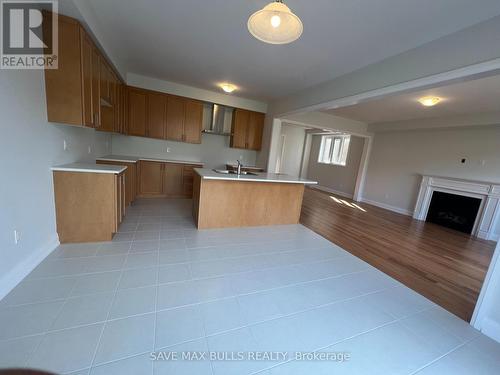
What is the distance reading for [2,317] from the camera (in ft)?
4.55

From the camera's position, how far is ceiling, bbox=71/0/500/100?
1897 mm

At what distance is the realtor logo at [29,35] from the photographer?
1.62m

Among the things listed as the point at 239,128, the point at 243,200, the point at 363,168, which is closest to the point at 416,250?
the point at 243,200

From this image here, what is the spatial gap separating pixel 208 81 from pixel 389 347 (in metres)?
4.84

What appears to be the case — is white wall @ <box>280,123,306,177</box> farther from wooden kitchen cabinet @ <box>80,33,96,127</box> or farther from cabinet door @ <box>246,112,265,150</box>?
wooden kitchen cabinet @ <box>80,33,96,127</box>

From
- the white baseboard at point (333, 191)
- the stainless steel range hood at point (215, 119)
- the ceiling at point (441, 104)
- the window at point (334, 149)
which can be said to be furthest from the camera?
the window at point (334, 149)

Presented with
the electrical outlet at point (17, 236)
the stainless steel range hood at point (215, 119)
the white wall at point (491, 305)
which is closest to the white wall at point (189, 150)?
the stainless steel range hood at point (215, 119)

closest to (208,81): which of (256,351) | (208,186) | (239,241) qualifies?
(208,186)

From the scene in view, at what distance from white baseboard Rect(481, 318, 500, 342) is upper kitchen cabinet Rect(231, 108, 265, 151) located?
4.97 meters

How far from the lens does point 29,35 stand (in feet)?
6.11

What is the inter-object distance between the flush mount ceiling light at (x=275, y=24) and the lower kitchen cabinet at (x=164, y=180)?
146 inches

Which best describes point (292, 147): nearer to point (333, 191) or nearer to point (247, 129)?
point (333, 191)

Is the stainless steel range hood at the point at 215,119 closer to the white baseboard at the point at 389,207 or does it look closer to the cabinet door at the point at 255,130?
the cabinet door at the point at 255,130

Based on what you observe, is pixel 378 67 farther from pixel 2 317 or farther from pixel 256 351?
pixel 2 317
